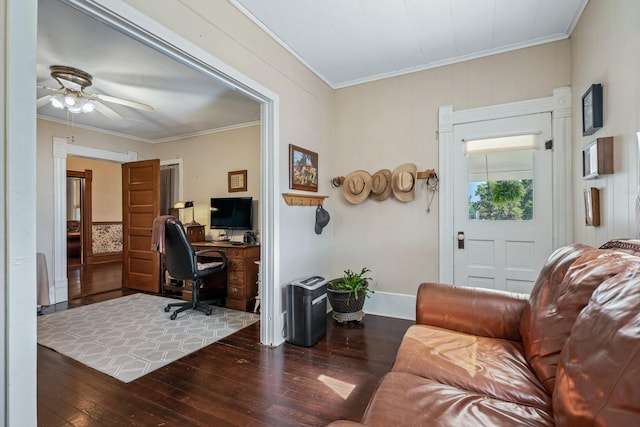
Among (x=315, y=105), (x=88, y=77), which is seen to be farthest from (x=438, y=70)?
(x=88, y=77)

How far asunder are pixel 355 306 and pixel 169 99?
323cm

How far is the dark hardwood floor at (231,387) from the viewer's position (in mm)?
1684

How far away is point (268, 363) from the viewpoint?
2283mm

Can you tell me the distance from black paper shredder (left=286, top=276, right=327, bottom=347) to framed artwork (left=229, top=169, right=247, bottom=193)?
2.31m

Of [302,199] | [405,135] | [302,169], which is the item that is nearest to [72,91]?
[302,169]

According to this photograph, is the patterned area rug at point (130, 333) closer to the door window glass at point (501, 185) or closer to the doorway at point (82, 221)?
the door window glass at point (501, 185)

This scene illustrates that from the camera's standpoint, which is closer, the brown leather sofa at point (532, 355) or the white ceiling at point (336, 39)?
the brown leather sofa at point (532, 355)

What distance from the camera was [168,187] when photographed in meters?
5.31

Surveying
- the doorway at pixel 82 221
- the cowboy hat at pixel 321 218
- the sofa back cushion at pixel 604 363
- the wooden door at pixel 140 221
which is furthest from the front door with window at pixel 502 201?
the doorway at pixel 82 221

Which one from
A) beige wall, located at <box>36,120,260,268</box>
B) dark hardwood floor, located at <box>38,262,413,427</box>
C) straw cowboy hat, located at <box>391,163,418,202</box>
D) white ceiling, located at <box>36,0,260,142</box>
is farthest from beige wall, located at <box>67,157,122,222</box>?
straw cowboy hat, located at <box>391,163,418,202</box>

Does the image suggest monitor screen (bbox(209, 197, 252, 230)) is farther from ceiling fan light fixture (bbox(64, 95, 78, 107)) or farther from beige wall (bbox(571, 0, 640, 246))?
beige wall (bbox(571, 0, 640, 246))

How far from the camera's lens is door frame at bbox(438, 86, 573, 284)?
8.41 ft

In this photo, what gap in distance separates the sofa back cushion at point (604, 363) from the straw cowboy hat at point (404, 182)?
2.15m

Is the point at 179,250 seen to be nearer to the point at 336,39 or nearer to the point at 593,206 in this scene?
the point at 336,39
